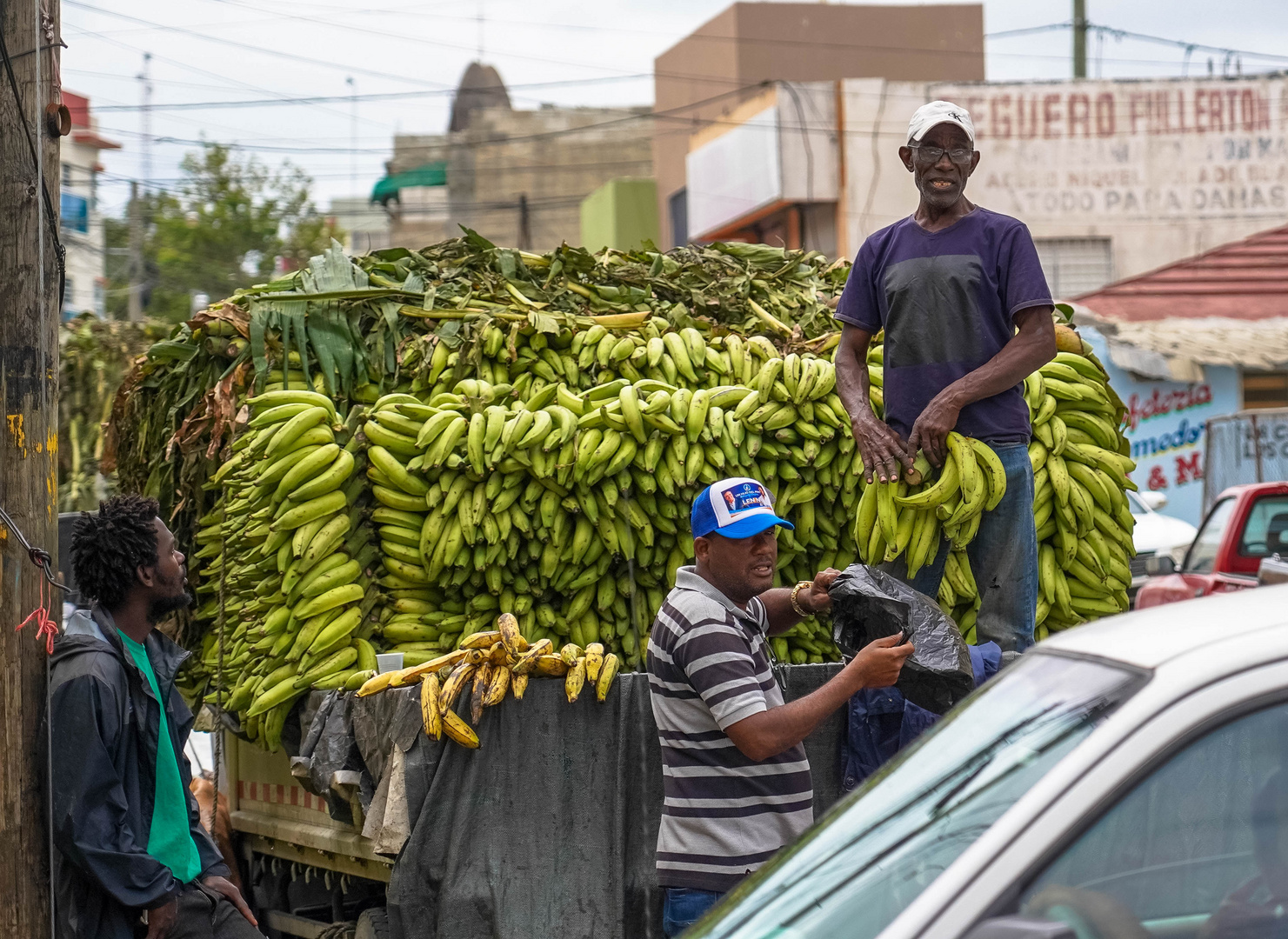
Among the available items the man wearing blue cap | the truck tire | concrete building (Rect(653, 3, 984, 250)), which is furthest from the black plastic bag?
concrete building (Rect(653, 3, 984, 250))

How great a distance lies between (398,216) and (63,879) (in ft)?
148

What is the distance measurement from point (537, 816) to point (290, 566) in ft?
4.69

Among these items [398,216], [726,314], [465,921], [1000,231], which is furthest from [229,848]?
[398,216]

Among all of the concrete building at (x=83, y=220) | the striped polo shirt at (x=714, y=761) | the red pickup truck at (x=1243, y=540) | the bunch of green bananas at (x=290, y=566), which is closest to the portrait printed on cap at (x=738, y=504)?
the striped polo shirt at (x=714, y=761)

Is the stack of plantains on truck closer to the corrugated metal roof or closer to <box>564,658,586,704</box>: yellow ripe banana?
<box>564,658,586,704</box>: yellow ripe banana

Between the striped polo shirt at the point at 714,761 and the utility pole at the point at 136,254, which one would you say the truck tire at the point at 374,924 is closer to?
the striped polo shirt at the point at 714,761

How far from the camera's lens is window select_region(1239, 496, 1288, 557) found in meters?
10.5

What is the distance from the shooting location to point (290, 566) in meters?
5.24

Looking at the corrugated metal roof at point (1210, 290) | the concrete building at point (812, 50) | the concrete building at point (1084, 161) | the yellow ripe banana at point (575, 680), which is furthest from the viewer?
the concrete building at point (812, 50)

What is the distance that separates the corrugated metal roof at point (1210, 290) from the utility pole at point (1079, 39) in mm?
6115

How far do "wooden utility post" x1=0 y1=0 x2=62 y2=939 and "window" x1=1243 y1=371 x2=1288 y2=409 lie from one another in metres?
17.9

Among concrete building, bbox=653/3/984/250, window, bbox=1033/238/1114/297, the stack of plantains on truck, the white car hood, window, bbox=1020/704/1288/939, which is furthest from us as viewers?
concrete building, bbox=653/3/984/250

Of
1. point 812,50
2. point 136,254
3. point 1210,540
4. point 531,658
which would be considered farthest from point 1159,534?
point 136,254

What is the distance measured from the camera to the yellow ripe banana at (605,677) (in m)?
4.56
